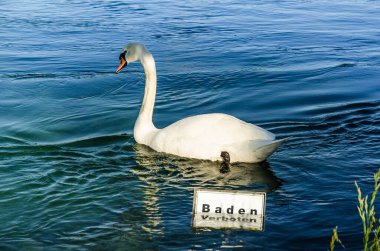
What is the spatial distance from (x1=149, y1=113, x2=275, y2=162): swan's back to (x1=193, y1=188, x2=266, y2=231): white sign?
2042 millimetres

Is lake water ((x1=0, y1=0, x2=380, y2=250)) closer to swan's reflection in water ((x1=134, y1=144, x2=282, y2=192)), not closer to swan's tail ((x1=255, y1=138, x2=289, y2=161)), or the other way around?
swan's reflection in water ((x1=134, y1=144, x2=282, y2=192))

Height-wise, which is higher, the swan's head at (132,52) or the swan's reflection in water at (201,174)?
the swan's head at (132,52)

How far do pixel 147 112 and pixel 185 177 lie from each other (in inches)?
75.9

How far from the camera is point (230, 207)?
6.02 metres

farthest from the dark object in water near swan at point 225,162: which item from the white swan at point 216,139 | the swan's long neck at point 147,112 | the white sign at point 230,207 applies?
the white sign at point 230,207

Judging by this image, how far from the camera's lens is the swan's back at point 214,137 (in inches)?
324

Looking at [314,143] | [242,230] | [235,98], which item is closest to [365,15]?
[235,98]

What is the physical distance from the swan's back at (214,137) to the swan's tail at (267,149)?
8 centimetres

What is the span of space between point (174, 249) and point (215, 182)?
6.18ft

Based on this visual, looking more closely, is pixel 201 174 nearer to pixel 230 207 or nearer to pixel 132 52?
pixel 230 207

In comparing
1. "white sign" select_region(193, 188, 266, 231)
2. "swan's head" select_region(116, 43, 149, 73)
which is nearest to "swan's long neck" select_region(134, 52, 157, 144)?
"swan's head" select_region(116, 43, 149, 73)

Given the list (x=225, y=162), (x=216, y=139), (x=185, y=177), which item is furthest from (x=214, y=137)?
(x=185, y=177)

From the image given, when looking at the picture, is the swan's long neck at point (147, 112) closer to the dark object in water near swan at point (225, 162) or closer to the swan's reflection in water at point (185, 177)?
the swan's reflection in water at point (185, 177)

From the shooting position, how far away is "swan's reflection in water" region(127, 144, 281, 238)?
24.4ft
